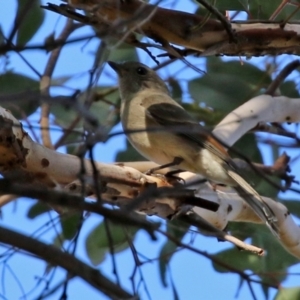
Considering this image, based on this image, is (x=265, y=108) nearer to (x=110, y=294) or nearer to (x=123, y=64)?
(x=123, y=64)

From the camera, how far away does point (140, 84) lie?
2.98 m

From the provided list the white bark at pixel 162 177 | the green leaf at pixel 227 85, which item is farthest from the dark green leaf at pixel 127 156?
the white bark at pixel 162 177

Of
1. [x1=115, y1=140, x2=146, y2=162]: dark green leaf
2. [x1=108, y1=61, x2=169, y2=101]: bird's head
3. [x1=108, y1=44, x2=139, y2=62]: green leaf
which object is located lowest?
[x1=115, y1=140, x2=146, y2=162]: dark green leaf

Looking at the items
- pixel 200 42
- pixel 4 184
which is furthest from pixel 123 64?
pixel 4 184

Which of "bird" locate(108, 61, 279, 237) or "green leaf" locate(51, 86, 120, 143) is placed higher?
"green leaf" locate(51, 86, 120, 143)

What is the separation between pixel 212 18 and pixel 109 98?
117cm

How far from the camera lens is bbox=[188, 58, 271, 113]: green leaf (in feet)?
9.23

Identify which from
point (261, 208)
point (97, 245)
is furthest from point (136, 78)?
point (261, 208)

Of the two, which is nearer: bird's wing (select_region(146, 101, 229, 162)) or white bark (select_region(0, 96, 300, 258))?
white bark (select_region(0, 96, 300, 258))

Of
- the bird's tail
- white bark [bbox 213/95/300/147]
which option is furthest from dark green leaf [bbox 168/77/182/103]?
the bird's tail

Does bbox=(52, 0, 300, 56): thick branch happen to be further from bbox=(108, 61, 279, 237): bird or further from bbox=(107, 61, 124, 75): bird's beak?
bbox=(107, 61, 124, 75): bird's beak

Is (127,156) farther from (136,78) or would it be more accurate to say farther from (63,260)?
(63,260)

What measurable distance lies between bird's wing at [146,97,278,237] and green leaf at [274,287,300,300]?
23cm

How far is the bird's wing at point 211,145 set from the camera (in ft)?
7.27
